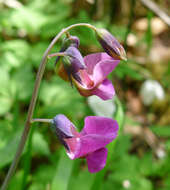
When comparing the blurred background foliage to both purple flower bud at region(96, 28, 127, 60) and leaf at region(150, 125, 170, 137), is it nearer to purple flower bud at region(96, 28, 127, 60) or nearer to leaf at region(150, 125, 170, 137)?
leaf at region(150, 125, 170, 137)

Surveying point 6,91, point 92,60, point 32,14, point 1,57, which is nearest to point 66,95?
point 6,91

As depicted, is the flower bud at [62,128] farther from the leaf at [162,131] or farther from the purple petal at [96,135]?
the leaf at [162,131]

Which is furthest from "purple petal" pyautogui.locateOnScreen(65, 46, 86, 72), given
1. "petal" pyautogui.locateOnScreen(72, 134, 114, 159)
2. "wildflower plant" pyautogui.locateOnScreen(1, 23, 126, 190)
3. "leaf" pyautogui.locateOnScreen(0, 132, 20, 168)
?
"leaf" pyautogui.locateOnScreen(0, 132, 20, 168)

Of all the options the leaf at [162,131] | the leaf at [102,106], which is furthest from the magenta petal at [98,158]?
the leaf at [162,131]

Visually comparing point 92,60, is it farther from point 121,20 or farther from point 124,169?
point 121,20

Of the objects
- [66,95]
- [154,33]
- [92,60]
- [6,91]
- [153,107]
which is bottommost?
[153,107]

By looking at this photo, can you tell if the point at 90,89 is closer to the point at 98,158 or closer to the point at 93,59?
the point at 93,59

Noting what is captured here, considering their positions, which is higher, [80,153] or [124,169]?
[80,153]
